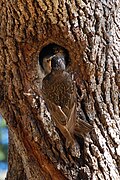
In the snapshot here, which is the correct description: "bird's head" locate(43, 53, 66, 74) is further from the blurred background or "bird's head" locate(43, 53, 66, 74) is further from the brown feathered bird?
the blurred background

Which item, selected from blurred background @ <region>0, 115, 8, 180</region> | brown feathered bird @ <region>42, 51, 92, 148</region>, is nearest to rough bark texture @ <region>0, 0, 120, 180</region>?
brown feathered bird @ <region>42, 51, 92, 148</region>

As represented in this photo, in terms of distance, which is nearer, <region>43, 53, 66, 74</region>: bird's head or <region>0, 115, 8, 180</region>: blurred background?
<region>43, 53, 66, 74</region>: bird's head

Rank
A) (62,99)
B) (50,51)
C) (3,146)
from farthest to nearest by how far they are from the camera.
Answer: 1. (3,146)
2. (50,51)
3. (62,99)

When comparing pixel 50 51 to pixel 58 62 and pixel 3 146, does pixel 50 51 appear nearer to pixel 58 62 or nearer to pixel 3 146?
pixel 58 62

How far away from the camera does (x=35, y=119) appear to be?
3.27 m

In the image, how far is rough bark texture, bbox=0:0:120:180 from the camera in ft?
10.3

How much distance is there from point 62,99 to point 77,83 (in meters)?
0.14

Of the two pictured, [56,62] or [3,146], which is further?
[3,146]

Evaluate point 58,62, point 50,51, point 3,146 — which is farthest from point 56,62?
point 3,146

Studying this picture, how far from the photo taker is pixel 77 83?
10.7 feet

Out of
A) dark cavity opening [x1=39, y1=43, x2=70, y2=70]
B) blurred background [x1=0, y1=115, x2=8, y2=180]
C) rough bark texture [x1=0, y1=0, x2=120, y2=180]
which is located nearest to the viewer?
rough bark texture [x1=0, y1=0, x2=120, y2=180]

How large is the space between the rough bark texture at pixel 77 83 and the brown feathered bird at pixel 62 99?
0.19 ft

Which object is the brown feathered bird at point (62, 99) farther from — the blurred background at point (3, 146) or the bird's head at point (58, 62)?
the blurred background at point (3, 146)

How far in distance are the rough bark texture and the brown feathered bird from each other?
0.19 feet
